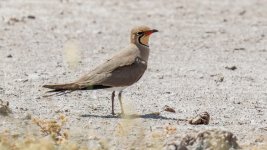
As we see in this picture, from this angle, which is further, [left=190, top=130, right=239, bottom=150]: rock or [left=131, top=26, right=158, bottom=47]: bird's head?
[left=131, top=26, right=158, bottom=47]: bird's head

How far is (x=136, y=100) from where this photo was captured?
30.7 ft

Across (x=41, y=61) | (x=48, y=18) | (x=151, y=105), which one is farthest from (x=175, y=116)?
(x=48, y=18)

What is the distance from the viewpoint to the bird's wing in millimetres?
8242

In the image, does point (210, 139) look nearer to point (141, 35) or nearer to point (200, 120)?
point (200, 120)

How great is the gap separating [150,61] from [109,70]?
3935 millimetres

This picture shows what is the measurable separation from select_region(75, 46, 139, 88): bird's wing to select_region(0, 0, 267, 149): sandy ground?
31 centimetres

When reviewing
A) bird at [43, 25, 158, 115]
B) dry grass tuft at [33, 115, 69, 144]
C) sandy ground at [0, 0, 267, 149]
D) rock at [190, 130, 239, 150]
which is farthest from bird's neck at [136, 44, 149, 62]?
rock at [190, 130, 239, 150]

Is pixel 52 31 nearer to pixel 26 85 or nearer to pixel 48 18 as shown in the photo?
pixel 48 18

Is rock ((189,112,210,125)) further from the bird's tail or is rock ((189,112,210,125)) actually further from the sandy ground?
the bird's tail

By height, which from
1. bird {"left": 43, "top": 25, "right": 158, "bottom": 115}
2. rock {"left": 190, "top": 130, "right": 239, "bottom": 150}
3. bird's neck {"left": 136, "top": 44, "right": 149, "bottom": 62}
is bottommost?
rock {"left": 190, "top": 130, "right": 239, "bottom": 150}

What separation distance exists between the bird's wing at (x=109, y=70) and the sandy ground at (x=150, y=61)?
1.02ft

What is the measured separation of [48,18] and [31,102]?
7069 millimetres

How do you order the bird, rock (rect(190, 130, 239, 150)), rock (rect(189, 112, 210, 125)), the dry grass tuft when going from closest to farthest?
rock (rect(190, 130, 239, 150)), the dry grass tuft, rock (rect(189, 112, 210, 125)), the bird

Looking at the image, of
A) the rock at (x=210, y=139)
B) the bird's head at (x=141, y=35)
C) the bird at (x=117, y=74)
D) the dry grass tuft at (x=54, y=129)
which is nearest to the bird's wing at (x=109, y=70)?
the bird at (x=117, y=74)
